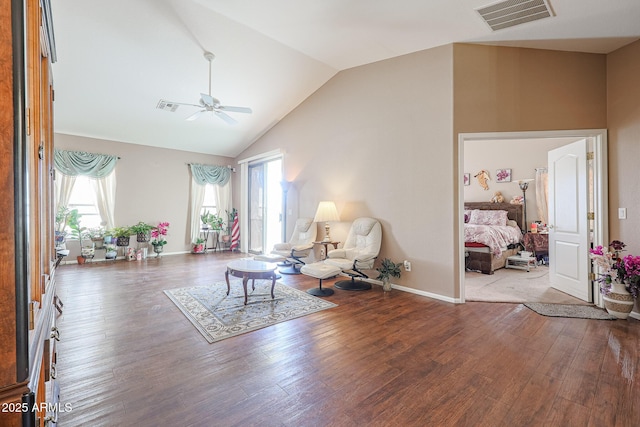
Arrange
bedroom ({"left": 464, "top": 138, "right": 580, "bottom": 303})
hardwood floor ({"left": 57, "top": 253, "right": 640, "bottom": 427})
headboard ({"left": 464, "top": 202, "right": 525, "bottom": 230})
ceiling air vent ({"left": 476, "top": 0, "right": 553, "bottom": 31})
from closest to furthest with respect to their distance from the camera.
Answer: hardwood floor ({"left": 57, "top": 253, "right": 640, "bottom": 427})
ceiling air vent ({"left": 476, "top": 0, "right": 553, "bottom": 31})
bedroom ({"left": 464, "top": 138, "right": 580, "bottom": 303})
headboard ({"left": 464, "top": 202, "right": 525, "bottom": 230})

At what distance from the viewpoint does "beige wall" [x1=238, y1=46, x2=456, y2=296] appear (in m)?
3.73

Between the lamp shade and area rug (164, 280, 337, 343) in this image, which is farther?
the lamp shade

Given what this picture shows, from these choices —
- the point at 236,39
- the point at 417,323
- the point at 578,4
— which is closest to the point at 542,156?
the point at 578,4

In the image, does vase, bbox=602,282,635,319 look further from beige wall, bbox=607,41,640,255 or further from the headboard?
the headboard

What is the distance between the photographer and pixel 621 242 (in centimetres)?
314

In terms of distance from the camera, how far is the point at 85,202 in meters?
6.18

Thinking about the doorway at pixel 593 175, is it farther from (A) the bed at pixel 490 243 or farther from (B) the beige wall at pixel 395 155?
(A) the bed at pixel 490 243

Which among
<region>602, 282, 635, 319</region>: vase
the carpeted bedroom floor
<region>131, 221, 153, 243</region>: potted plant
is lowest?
the carpeted bedroom floor

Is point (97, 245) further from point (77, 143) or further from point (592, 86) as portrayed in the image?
point (592, 86)

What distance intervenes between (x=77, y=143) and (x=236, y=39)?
14.9 ft

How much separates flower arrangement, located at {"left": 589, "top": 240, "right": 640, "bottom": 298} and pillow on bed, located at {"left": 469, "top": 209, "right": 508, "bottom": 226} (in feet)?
10.7

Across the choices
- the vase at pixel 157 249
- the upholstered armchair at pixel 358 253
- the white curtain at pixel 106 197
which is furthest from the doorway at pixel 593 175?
the white curtain at pixel 106 197

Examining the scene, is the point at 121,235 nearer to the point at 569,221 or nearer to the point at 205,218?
the point at 205,218

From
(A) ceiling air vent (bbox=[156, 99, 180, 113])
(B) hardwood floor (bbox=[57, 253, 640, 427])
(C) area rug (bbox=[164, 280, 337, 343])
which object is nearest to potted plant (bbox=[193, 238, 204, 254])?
(A) ceiling air vent (bbox=[156, 99, 180, 113])
